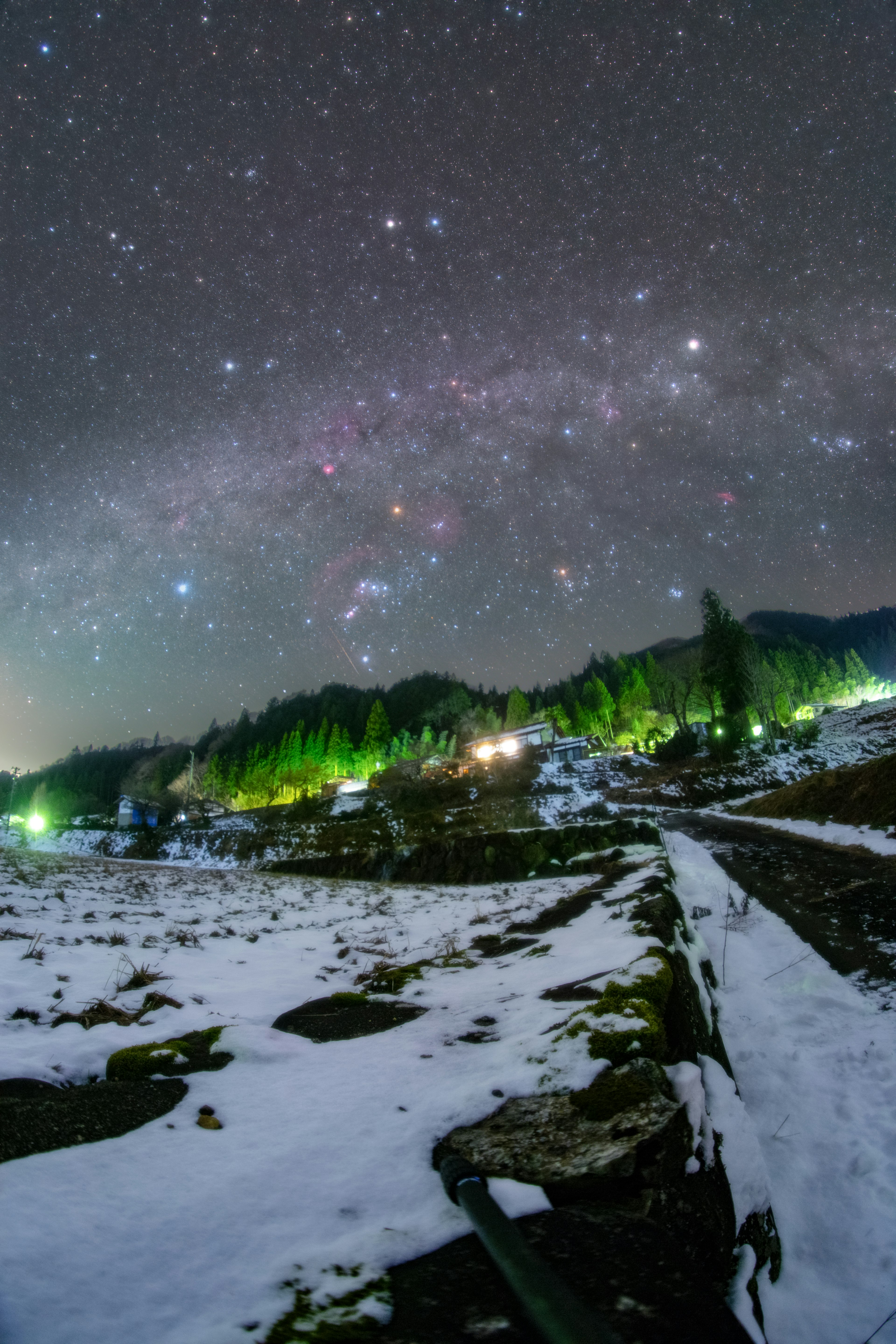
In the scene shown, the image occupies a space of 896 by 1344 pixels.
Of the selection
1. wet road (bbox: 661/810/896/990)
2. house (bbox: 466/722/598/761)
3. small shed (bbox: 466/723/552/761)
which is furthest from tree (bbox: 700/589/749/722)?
wet road (bbox: 661/810/896/990)

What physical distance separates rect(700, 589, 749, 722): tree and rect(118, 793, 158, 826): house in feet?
200

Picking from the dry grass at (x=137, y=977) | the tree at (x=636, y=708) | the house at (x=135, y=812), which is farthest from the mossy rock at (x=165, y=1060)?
the tree at (x=636, y=708)

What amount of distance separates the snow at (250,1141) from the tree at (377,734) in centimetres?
7981

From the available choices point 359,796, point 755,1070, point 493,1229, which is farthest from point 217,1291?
point 359,796

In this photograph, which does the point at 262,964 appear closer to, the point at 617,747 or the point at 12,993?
the point at 12,993

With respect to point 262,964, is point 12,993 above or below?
above

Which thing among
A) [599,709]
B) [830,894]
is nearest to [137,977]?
[830,894]

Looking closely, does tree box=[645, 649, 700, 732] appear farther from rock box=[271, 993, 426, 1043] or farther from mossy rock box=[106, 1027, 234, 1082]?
mossy rock box=[106, 1027, 234, 1082]

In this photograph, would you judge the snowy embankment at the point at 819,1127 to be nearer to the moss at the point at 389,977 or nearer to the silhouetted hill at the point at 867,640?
the moss at the point at 389,977

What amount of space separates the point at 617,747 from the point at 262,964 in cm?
6237

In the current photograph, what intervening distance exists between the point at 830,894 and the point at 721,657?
53973 mm

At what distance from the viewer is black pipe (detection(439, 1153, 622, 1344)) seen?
3.71 feet

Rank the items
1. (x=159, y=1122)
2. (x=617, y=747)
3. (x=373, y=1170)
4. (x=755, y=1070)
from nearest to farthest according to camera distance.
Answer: (x=373, y=1170), (x=159, y=1122), (x=755, y=1070), (x=617, y=747)

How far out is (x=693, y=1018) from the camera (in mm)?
3201
